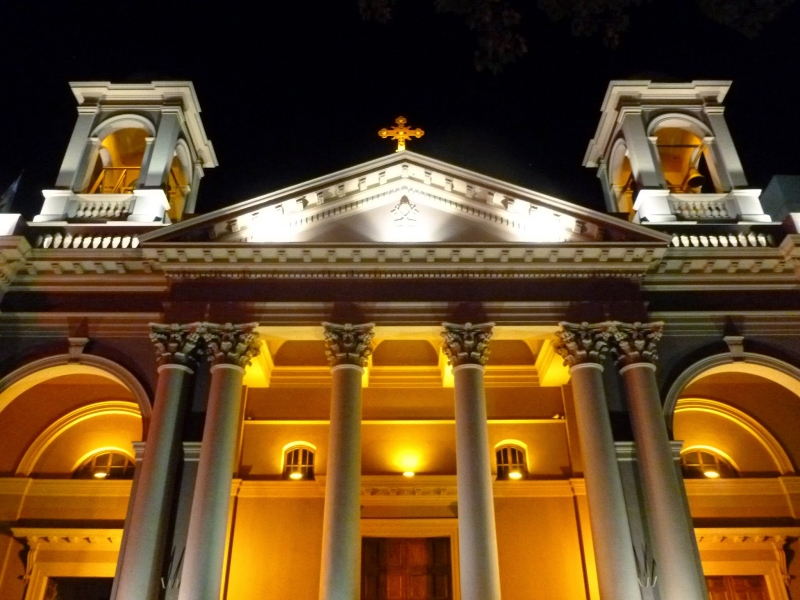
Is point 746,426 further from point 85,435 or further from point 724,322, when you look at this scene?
point 85,435

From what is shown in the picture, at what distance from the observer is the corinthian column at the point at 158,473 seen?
12781 millimetres

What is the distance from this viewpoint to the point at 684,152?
68.1 ft

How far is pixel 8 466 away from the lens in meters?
17.3

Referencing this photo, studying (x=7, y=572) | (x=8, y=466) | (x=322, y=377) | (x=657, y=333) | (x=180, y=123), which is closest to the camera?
(x=657, y=333)

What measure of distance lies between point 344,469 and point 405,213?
582cm

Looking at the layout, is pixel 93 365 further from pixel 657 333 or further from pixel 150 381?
pixel 657 333

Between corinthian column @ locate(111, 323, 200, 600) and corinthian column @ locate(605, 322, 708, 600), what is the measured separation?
27.8 ft

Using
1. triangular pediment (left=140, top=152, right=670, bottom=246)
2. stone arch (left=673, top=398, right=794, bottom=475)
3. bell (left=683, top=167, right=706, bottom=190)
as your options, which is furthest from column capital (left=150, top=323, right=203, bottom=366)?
bell (left=683, top=167, right=706, bottom=190)

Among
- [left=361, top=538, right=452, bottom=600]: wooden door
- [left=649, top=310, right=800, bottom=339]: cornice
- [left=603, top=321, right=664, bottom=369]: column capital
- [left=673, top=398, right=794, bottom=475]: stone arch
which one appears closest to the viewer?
[left=603, top=321, right=664, bottom=369]: column capital

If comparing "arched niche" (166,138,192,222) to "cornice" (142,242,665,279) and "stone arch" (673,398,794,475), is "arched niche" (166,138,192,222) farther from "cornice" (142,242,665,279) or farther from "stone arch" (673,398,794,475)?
"stone arch" (673,398,794,475)

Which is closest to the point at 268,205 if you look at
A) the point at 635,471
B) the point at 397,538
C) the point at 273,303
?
the point at 273,303

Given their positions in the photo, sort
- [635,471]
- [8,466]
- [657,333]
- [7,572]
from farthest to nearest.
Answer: [8,466], [7,572], [657,333], [635,471]

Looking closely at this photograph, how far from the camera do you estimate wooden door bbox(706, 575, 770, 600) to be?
16.5 metres

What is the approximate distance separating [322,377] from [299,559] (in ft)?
13.9
